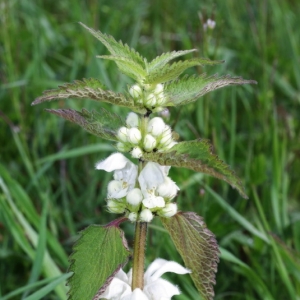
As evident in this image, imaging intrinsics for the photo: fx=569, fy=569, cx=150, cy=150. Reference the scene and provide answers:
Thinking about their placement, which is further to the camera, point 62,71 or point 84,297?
point 62,71

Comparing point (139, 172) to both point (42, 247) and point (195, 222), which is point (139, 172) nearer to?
point (195, 222)

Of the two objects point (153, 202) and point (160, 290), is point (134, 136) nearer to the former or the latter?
point (153, 202)

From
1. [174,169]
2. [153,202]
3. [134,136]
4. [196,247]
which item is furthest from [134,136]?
[174,169]

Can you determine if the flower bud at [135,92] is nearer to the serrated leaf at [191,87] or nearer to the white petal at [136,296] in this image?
the serrated leaf at [191,87]

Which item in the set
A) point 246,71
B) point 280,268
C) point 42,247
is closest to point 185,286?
point 280,268

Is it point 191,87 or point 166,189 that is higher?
point 191,87

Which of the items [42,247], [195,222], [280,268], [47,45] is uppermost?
[47,45]

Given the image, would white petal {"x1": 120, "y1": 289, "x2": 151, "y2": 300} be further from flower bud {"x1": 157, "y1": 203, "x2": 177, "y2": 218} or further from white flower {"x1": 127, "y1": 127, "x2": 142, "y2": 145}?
white flower {"x1": 127, "y1": 127, "x2": 142, "y2": 145}
